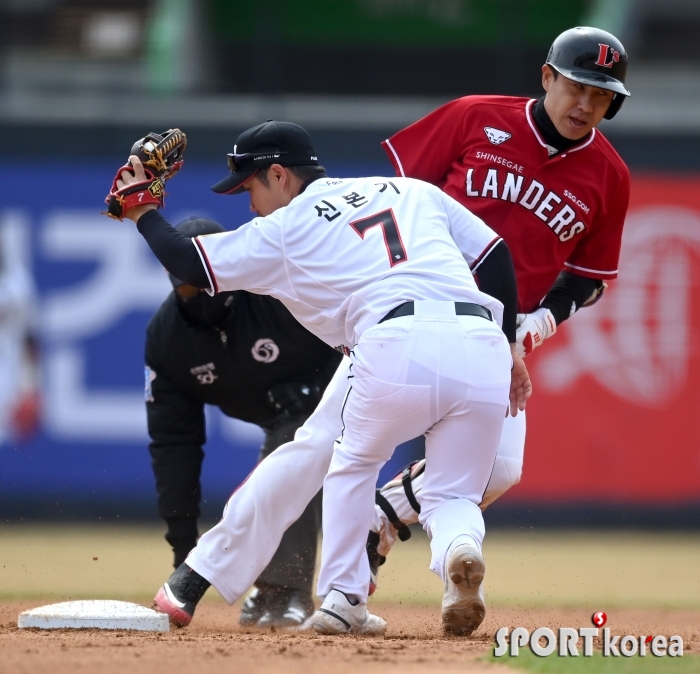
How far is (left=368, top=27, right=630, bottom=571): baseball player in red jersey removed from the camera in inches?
164

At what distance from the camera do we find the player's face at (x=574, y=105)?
412cm

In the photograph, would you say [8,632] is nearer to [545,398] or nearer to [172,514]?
[172,514]

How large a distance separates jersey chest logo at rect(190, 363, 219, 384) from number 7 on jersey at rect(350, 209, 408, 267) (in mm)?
1374

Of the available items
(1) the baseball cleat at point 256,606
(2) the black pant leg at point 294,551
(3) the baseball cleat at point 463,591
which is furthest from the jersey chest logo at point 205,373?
(3) the baseball cleat at point 463,591

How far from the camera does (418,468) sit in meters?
4.30

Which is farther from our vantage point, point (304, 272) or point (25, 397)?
point (25, 397)

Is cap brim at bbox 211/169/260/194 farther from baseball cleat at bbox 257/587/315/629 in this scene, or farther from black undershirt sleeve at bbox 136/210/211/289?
baseball cleat at bbox 257/587/315/629

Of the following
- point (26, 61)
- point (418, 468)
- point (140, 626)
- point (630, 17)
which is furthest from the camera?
point (630, 17)

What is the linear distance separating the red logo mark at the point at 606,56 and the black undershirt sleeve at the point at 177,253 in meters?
1.58

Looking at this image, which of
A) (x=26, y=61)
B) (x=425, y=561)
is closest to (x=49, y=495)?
(x=425, y=561)

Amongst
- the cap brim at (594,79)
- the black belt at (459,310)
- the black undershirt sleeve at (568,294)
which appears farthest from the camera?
the black undershirt sleeve at (568,294)

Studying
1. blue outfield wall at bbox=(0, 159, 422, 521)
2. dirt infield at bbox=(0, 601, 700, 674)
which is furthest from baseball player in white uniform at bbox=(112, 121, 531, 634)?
blue outfield wall at bbox=(0, 159, 422, 521)

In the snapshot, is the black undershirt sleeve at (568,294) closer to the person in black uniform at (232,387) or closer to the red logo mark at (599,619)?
the person in black uniform at (232,387)

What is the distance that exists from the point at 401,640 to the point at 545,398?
209 inches
